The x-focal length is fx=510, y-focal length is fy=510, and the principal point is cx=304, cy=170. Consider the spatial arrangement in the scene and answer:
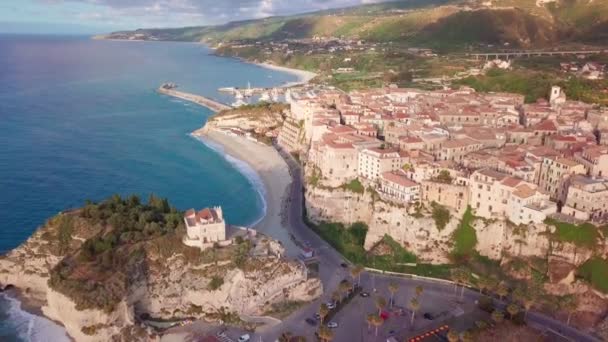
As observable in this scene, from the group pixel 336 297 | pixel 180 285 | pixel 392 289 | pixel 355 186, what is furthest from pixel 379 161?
pixel 180 285

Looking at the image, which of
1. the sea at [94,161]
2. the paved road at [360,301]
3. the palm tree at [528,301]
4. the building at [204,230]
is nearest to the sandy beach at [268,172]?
the sea at [94,161]

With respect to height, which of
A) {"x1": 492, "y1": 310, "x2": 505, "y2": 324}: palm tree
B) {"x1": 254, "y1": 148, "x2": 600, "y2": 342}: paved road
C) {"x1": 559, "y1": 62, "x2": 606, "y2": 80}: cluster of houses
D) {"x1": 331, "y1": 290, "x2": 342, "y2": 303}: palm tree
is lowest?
{"x1": 254, "y1": 148, "x2": 600, "y2": 342}: paved road

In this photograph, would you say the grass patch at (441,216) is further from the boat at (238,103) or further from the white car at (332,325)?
the boat at (238,103)

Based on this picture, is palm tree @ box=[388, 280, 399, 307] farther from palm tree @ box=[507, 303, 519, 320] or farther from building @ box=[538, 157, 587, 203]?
building @ box=[538, 157, 587, 203]

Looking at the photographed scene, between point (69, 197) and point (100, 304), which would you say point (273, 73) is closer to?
point (69, 197)

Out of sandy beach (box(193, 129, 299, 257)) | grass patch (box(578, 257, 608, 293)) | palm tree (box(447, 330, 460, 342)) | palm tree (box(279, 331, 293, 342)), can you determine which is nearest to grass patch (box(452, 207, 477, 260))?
grass patch (box(578, 257, 608, 293))
